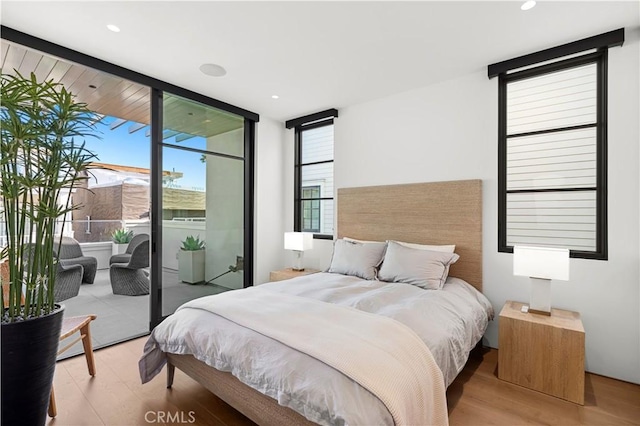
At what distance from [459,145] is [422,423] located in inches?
104

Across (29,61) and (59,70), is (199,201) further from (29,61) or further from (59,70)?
(29,61)

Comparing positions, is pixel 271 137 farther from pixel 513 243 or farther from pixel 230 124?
pixel 513 243

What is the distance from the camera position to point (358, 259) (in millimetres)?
3211

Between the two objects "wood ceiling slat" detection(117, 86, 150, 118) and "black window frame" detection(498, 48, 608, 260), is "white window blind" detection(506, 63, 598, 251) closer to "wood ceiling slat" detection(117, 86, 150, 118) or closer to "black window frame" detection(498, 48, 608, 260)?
"black window frame" detection(498, 48, 608, 260)

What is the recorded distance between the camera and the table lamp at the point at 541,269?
7.43ft

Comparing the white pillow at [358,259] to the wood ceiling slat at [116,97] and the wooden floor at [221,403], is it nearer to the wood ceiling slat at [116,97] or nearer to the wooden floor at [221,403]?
the wooden floor at [221,403]

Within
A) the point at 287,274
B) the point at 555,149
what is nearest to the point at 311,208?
the point at 287,274

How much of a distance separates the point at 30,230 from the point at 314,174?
342 centimetres

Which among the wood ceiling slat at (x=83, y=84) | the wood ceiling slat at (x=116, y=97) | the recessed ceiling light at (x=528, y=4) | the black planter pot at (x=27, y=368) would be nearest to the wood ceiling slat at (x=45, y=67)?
the wood ceiling slat at (x=116, y=97)

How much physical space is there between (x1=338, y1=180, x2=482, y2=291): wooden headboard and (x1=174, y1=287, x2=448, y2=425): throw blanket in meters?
1.65

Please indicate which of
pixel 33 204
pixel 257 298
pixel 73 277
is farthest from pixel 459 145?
pixel 73 277

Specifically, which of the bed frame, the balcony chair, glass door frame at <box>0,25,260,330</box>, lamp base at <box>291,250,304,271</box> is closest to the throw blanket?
the bed frame

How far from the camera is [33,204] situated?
145cm

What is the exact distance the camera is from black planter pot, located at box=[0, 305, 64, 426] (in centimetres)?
134
